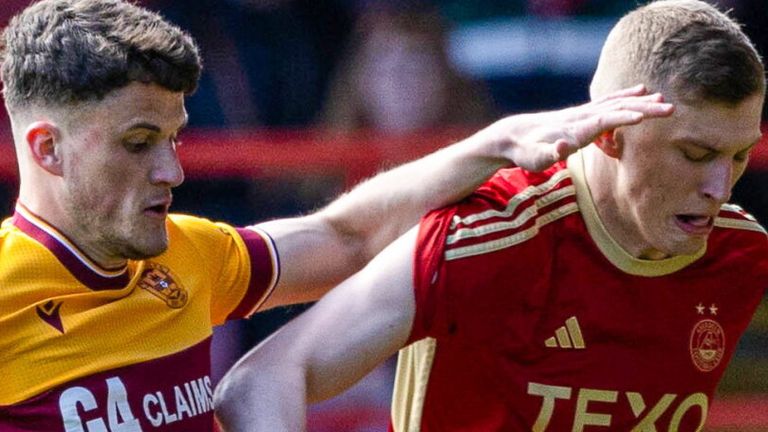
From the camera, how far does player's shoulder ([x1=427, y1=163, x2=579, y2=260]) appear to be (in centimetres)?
291

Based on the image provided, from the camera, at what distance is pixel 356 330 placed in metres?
2.88

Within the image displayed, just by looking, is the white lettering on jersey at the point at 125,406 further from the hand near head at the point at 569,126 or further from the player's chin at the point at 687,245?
the player's chin at the point at 687,245

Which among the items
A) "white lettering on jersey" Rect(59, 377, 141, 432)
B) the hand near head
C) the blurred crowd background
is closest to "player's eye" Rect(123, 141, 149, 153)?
"white lettering on jersey" Rect(59, 377, 141, 432)

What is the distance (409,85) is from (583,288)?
2.57 m

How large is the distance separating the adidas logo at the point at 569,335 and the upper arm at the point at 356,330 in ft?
0.95

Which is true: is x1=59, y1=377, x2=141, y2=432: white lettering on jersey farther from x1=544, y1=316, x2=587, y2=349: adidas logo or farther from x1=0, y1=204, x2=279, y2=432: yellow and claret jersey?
x1=544, y1=316, x2=587, y2=349: adidas logo

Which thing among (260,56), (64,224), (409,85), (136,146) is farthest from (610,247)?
(260,56)

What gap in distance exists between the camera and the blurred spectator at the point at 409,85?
18.0ft

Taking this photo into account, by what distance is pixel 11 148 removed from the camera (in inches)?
201

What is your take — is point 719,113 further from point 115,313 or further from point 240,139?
point 240,139

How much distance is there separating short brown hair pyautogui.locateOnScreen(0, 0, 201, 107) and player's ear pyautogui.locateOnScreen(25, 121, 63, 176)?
0.04 metres

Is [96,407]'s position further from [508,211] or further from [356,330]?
[508,211]

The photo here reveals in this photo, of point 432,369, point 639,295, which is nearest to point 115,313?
point 432,369

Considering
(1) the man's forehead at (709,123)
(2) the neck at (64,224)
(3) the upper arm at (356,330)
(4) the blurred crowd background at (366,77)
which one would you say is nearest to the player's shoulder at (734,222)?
(1) the man's forehead at (709,123)
